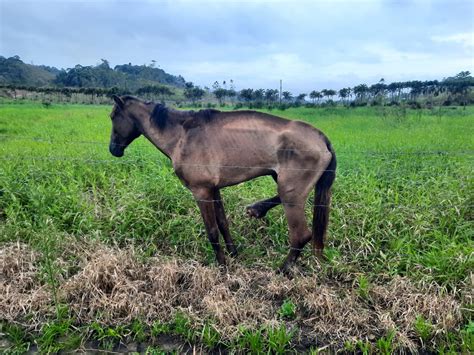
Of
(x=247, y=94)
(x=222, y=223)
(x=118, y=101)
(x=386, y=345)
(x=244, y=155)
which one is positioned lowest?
(x=386, y=345)

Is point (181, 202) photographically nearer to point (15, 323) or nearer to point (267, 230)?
point (267, 230)

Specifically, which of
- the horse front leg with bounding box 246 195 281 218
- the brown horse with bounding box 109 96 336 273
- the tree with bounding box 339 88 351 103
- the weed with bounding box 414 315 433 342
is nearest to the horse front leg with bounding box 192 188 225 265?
the brown horse with bounding box 109 96 336 273

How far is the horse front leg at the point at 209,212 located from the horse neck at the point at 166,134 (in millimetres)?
529

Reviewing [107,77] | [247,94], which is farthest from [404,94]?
[107,77]

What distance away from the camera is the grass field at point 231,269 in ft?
9.45

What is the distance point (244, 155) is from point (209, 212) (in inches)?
25.4

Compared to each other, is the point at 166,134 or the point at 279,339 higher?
the point at 166,134

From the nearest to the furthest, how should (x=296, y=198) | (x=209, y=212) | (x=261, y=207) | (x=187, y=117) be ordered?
(x=296, y=198) → (x=209, y=212) → (x=187, y=117) → (x=261, y=207)

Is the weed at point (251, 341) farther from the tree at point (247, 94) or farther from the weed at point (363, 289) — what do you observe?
the tree at point (247, 94)

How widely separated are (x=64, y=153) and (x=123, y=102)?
→ 11.1 feet

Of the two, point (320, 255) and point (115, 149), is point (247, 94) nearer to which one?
point (115, 149)

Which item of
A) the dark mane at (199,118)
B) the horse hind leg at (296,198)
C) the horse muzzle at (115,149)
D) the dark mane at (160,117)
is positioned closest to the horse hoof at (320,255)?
the horse hind leg at (296,198)

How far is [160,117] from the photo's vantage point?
3666mm

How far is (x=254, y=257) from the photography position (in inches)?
153
